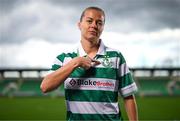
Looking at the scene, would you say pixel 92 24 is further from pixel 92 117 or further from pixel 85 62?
pixel 92 117

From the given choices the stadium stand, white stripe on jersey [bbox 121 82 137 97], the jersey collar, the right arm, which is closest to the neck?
the jersey collar

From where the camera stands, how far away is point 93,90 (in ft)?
5.14

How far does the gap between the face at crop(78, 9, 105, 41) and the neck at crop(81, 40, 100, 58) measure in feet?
0.11

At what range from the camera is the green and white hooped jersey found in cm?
156

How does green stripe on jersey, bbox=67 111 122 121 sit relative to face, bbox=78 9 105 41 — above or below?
below

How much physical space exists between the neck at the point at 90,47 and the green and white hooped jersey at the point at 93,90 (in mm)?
Result: 47

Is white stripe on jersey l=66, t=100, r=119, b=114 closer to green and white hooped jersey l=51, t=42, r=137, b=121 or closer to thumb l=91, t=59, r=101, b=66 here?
green and white hooped jersey l=51, t=42, r=137, b=121

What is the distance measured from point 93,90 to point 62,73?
18 cm

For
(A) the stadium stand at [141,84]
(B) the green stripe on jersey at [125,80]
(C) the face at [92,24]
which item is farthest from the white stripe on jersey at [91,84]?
(A) the stadium stand at [141,84]

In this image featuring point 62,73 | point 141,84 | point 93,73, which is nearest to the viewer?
point 62,73

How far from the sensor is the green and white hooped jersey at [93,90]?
1564mm

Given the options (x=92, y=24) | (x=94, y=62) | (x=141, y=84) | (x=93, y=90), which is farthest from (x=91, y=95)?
(x=141, y=84)

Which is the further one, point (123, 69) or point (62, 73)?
point (123, 69)

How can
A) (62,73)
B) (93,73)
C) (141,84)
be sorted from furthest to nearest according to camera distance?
(141,84)
(93,73)
(62,73)
